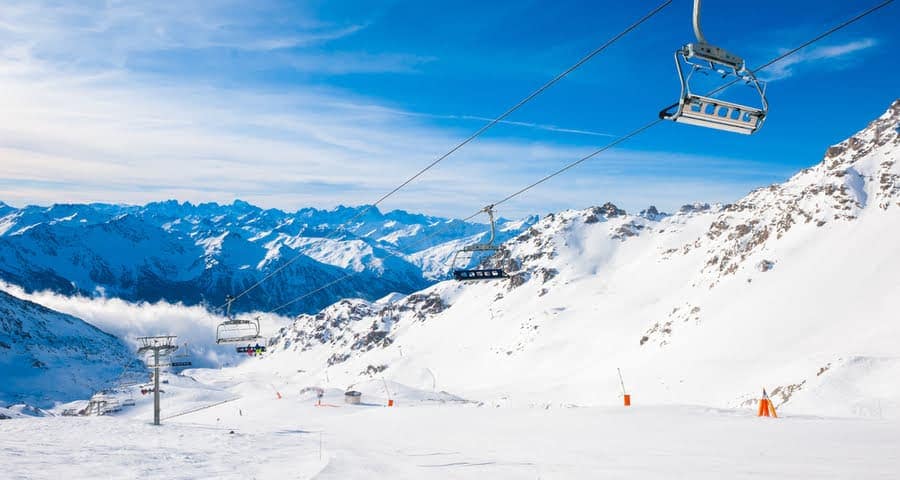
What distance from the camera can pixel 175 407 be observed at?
457 feet

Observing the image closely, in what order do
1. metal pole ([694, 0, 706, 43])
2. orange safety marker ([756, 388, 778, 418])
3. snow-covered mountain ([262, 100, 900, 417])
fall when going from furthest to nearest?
1. snow-covered mountain ([262, 100, 900, 417])
2. orange safety marker ([756, 388, 778, 418])
3. metal pole ([694, 0, 706, 43])

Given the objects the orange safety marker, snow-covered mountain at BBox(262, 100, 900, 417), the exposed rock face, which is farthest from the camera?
the exposed rock face

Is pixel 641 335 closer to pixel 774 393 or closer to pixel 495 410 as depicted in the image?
pixel 774 393

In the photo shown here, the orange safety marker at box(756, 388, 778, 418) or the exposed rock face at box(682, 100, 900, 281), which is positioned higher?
the exposed rock face at box(682, 100, 900, 281)

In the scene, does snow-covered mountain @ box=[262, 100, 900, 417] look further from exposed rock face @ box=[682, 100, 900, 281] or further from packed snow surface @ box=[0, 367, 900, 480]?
packed snow surface @ box=[0, 367, 900, 480]

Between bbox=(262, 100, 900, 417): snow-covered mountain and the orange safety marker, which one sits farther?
bbox=(262, 100, 900, 417): snow-covered mountain

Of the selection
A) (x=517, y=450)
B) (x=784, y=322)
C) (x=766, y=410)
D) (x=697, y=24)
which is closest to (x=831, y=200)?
Result: (x=784, y=322)

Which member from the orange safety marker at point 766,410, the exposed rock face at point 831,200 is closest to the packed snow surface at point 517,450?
the orange safety marker at point 766,410

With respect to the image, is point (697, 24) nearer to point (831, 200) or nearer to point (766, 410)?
point (766, 410)

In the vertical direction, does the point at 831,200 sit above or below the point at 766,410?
above

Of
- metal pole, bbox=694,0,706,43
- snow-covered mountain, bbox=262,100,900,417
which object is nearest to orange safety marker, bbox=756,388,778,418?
metal pole, bbox=694,0,706,43

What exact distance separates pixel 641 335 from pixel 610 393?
4042 centimetres

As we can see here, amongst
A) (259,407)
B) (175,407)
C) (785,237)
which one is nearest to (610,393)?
(785,237)

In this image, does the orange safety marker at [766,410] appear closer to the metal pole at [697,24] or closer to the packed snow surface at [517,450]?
the packed snow surface at [517,450]
